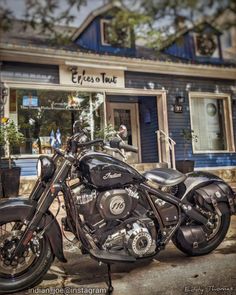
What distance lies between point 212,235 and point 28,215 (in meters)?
1.48

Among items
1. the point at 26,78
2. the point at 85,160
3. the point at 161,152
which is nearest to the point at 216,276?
the point at 85,160

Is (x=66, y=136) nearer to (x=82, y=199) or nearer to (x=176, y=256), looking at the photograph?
(x=82, y=199)

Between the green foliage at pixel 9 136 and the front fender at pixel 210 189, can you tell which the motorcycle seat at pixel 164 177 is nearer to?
the front fender at pixel 210 189

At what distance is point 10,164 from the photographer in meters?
3.62

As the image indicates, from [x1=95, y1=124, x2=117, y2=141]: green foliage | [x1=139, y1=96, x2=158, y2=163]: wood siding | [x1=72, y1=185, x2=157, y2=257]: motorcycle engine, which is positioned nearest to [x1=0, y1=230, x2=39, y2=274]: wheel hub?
[x1=72, y1=185, x2=157, y2=257]: motorcycle engine

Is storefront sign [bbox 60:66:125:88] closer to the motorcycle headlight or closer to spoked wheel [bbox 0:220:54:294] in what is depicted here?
the motorcycle headlight

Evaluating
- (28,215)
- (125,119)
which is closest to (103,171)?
(28,215)

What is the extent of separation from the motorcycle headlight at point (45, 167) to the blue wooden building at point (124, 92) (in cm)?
10

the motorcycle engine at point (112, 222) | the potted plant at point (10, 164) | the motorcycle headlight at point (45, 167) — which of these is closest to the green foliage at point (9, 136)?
the potted plant at point (10, 164)

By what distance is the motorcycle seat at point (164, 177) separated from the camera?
2049mm

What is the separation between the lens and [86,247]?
1.76 meters

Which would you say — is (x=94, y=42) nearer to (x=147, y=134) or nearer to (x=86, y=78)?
(x=147, y=134)

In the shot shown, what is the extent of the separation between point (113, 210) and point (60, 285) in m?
0.60

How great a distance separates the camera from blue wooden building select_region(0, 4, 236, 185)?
1103 mm
